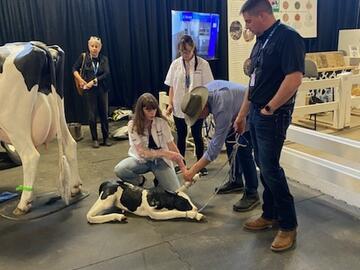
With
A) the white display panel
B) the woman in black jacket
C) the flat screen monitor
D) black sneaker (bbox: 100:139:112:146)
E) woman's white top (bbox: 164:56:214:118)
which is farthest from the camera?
the white display panel

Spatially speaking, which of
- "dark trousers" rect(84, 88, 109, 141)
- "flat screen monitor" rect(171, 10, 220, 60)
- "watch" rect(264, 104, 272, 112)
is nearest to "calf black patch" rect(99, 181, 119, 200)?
"watch" rect(264, 104, 272, 112)

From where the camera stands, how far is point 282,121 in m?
2.09

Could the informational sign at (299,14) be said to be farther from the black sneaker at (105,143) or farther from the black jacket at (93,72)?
the black sneaker at (105,143)

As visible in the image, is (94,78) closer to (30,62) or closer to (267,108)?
(30,62)

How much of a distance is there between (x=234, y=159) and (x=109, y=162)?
1668mm

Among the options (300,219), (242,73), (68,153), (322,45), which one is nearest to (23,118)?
(68,153)

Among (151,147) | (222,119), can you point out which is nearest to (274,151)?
(222,119)

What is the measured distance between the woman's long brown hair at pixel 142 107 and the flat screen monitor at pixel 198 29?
2.18 meters

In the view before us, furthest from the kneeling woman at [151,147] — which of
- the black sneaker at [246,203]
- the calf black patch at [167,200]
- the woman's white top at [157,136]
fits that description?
the black sneaker at [246,203]

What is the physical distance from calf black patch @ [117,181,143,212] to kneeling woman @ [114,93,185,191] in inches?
7.5

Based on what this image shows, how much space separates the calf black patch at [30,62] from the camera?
2.72m

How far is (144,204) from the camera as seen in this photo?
108 inches

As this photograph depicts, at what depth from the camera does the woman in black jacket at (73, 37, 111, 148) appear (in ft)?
15.1

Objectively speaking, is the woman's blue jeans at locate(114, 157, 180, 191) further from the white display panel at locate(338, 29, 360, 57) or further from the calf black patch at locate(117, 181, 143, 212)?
the white display panel at locate(338, 29, 360, 57)
